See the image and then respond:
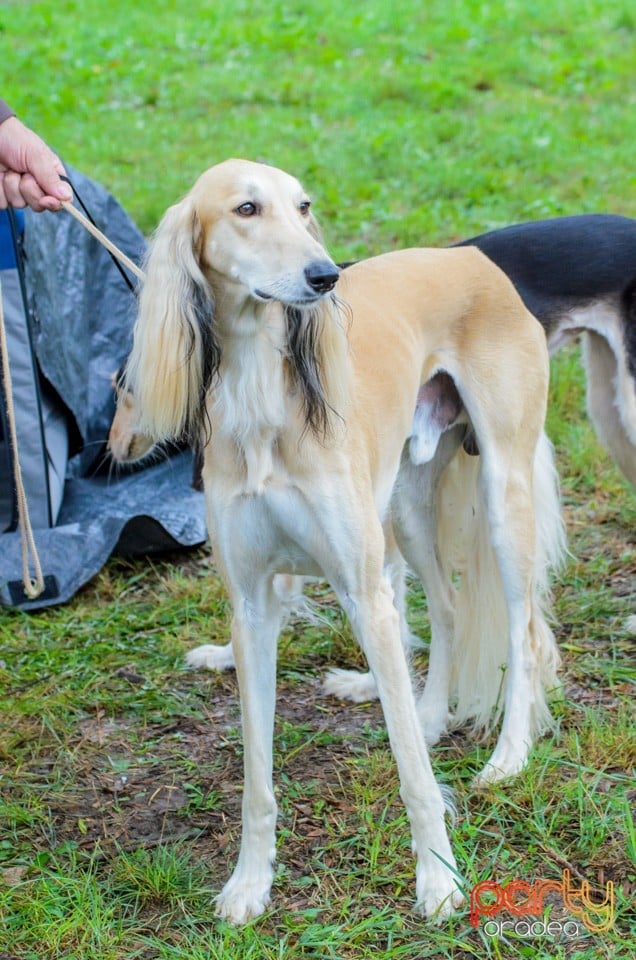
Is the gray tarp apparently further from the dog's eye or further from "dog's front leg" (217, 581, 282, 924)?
the dog's eye

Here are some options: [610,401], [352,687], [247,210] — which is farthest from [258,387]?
[610,401]

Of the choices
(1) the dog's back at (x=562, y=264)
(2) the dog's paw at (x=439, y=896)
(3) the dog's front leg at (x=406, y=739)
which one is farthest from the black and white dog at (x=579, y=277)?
(2) the dog's paw at (x=439, y=896)

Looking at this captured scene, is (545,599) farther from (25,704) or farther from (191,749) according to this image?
(25,704)

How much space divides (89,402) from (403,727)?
2739 millimetres

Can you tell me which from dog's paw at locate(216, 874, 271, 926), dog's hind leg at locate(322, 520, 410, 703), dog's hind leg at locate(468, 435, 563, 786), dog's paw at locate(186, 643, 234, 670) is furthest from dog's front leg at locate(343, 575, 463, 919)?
dog's paw at locate(186, 643, 234, 670)

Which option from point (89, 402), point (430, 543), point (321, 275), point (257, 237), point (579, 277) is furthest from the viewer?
point (89, 402)

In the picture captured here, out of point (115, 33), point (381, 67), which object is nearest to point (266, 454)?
point (381, 67)

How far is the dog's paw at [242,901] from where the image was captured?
7.84 ft

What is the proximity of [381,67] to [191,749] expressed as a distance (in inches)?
281

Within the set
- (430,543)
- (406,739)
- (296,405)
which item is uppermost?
(296,405)

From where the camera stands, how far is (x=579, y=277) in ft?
11.0

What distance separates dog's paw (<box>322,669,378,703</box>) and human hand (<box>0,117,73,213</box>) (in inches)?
60.4

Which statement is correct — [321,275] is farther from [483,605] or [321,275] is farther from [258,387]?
[483,605]

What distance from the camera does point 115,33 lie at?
10.1 meters
